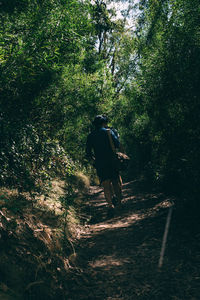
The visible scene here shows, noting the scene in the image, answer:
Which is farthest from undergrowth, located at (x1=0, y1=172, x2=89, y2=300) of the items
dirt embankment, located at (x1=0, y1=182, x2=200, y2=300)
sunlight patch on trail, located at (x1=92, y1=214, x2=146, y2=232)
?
sunlight patch on trail, located at (x1=92, y1=214, x2=146, y2=232)

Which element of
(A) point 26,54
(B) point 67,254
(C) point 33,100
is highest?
(A) point 26,54

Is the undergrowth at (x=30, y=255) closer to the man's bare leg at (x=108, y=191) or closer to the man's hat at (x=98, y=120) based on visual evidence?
the man's bare leg at (x=108, y=191)

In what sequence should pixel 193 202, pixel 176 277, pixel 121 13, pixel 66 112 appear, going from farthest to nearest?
pixel 121 13
pixel 66 112
pixel 193 202
pixel 176 277

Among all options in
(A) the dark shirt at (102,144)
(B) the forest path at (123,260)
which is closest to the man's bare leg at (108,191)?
(B) the forest path at (123,260)

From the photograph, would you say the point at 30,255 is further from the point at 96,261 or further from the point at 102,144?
the point at 102,144

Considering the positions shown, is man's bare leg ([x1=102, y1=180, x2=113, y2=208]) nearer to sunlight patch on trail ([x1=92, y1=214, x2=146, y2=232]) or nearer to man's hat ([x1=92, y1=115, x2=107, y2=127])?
sunlight patch on trail ([x1=92, y1=214, x2=146, y2=232])

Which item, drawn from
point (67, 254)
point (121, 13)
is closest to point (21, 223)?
point (67, 254)

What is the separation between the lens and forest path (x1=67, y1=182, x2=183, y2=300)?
10.1 ft

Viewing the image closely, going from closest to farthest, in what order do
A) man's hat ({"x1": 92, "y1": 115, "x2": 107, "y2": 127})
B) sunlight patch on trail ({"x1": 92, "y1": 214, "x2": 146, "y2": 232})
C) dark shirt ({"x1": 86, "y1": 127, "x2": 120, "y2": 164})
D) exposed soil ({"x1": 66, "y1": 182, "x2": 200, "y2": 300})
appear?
exposed soil ({"x1": 66, "y1": 182, "x2": 200, "y2": 300}) → sunlight patch on trail ({"x1": 92, "y1": 214, "x2": 146, "y2": 232}) → dark shirt ({"x1": 86, "y1": 127, "x2": 120, "y2": 164}) → man's hat ({"x1": 92, "y1": 115, "x2": 107, "y2": 127})

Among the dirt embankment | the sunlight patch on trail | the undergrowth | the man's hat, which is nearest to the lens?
the undergrowth

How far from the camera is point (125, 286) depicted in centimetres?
320

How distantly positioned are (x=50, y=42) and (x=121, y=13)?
20.5m

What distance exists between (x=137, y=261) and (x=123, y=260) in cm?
22

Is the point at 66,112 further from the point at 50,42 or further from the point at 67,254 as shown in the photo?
the point at 67,254
